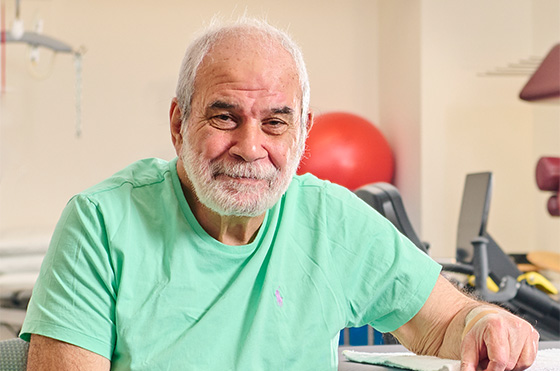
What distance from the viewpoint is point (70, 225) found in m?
1.12

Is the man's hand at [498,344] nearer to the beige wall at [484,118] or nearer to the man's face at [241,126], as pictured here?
the man's face at [241,126]

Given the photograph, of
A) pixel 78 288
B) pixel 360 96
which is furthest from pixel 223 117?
pixel 360 96

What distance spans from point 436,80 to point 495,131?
54cm

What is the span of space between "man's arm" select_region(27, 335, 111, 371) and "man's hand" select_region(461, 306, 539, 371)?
0.61 meters

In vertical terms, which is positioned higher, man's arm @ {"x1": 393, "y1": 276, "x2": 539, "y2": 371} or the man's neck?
the man's neck

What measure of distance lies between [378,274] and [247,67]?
1.52 feet

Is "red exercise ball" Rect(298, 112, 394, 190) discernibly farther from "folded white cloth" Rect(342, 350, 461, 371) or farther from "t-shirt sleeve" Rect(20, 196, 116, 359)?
"t-shirt sleeve" Rect(20, 196, 116, 359)

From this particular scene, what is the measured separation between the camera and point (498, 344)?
112 cm

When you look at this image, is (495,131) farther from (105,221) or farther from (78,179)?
(105,221)

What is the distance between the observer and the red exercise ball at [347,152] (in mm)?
4363

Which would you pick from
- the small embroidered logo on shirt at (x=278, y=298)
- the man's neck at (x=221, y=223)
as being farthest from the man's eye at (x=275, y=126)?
the small embroidered logo on shirt at (x=278, y=298)

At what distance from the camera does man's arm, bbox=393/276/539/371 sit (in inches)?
44.6

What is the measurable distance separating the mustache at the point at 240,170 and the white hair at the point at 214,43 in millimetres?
122

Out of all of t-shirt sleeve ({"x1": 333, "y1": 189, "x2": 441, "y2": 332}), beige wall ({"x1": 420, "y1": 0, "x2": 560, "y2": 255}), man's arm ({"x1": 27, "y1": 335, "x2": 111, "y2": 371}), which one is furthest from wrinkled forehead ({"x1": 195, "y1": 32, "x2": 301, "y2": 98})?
beige wall ({"x1": 420, "y1": 0, "x2": 560, "y2": 255})
